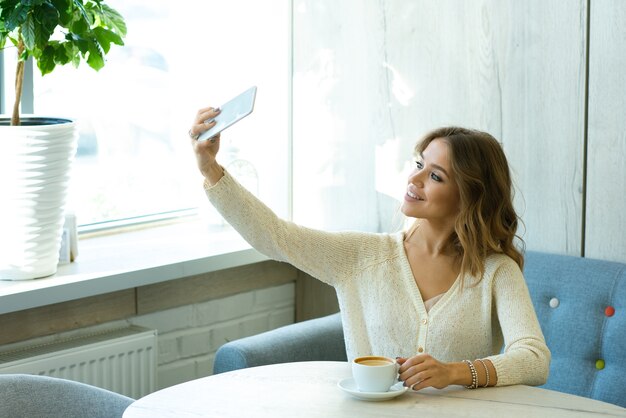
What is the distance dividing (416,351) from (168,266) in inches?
35.2

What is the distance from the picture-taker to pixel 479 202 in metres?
2.01

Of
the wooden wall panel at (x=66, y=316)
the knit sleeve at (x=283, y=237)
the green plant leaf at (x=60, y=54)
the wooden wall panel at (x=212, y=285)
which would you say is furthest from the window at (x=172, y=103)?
the knit sleeve at (x=283, y=237)

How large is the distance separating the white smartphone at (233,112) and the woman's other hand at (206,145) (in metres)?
0.01

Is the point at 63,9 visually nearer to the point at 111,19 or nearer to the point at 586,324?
the point at 111,19

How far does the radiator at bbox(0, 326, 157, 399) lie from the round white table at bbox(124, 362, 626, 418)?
82 cm

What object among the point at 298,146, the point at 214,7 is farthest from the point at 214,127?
the point at 214,7

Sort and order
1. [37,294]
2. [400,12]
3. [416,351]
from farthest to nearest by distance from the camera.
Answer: [400,12] < [37,294] < [416,351]

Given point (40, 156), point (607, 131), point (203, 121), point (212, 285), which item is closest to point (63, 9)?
point (40, 156)

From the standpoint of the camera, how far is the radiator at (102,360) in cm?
237

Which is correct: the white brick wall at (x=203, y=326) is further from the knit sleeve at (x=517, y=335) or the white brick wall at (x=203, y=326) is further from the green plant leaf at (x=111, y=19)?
the knit sleeve at (x=517, y=335)

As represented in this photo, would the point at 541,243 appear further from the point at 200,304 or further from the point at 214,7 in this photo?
the point at 214,7

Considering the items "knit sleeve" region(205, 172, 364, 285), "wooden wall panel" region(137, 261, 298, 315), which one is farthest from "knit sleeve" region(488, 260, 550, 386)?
"wooden wall panel" region(137, 261, 298, 315)

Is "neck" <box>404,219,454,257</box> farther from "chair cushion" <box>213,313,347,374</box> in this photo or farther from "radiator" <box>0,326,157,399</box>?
"radiator" <box>0,326,157,399</box>

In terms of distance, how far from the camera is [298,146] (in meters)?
3.08
